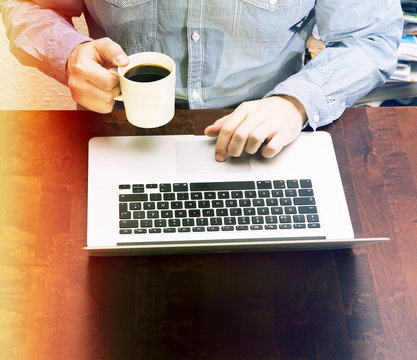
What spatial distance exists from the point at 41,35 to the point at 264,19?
50cm

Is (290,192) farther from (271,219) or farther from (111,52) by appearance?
(111,52)

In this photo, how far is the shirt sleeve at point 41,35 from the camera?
0.90 metres

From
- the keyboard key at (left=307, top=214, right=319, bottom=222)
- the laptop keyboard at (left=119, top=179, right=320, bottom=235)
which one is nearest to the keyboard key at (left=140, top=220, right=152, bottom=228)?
the laptop keyboard at (left=119, top=179, right=320, bottom=235)

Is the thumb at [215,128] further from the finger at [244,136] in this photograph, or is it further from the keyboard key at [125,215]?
the keyboard key at [125,215]

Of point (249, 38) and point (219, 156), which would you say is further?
point (249, 38)

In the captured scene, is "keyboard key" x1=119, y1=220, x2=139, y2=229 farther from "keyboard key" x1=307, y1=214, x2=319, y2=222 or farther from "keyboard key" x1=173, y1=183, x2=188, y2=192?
"keyboard key" x1=307, y1=214, x2=319, y2=222

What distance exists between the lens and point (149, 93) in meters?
0.70

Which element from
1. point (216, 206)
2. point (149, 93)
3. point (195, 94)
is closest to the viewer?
point (149, 93)

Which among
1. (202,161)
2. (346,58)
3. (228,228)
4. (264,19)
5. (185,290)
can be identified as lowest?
(185,290)

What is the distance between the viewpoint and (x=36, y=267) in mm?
760

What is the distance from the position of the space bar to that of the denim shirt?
0.21 meters

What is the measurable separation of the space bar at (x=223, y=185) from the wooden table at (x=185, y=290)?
0.13 m

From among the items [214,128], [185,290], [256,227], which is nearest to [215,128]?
[214,128]

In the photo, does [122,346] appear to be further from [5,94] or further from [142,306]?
[5,94]
